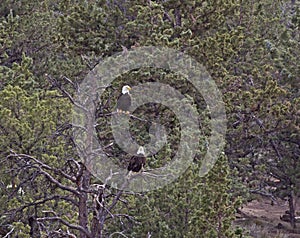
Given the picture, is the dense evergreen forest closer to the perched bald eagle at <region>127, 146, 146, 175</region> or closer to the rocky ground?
the rocky ground

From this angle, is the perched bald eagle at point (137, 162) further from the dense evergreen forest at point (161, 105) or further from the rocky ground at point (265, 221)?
the rocky ground at point (265, 221)

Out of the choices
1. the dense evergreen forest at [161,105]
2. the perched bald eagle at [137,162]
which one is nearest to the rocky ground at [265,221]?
the dense evergreen forest at [161,105]

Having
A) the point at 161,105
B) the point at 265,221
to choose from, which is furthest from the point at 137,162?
the point at 265,221

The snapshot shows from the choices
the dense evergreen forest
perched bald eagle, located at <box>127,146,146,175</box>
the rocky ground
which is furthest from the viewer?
the rocky ground

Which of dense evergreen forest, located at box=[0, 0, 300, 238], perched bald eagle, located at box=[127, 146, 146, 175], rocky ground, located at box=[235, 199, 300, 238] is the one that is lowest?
rocky ground, located at box=[235, 199, 300, 238]

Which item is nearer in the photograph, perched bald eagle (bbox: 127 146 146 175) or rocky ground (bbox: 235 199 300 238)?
perched bald eagle (bbox: 127 146 146 175)

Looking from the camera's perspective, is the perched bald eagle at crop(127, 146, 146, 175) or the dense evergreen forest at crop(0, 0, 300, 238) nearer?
the perched bald eagle at crop(127, 146, 146, 175)

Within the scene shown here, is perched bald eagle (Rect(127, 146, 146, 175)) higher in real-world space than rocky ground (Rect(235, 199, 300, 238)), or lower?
higher

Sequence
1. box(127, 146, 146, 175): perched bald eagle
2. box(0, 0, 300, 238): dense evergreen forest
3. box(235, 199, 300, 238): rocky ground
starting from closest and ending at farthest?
box(127, 146, 146, 175): perched bald eagle
box(0, 0, 300, 238): dense evergreen forest
box(235, 199, 300, 238): rocky ground

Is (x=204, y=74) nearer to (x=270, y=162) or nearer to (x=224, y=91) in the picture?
(x=224, y=91)

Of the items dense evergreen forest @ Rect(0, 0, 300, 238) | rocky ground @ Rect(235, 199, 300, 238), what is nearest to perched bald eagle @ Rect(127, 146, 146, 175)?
dense evergreen forest @ Rect(0, 0, 300, 238)

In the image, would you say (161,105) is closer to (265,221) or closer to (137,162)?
(137,162)
